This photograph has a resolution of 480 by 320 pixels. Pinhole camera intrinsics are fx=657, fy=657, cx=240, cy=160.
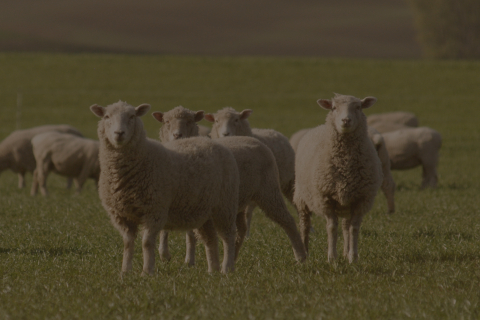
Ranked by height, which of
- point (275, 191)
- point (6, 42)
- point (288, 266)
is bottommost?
point (6, 42)

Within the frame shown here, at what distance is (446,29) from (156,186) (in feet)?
196

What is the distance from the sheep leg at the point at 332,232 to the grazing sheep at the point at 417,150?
26.4ft

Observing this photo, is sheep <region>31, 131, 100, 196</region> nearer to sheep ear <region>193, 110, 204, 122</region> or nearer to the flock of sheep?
the flock of sheep

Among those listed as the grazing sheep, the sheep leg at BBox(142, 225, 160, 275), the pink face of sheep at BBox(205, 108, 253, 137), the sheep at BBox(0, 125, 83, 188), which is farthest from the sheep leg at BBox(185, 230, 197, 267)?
the sheep at BBox(0, 125, 83, 188)

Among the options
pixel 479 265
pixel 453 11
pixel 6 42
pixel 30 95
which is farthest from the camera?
pixel 6 42

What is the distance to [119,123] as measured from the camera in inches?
221

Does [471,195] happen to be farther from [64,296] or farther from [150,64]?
[150,64]

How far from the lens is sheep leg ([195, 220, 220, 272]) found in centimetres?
612

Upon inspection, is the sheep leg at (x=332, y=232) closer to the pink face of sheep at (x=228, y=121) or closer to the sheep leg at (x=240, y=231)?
the sheep leg at (x=240, y=231)

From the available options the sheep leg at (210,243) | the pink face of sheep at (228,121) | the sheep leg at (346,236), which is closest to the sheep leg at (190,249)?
the sheep leg at (210,243)

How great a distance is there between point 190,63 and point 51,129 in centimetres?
2504

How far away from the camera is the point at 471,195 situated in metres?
12.0

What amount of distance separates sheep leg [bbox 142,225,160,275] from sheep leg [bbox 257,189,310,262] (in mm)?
1424

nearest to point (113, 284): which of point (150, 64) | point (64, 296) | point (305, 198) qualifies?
point (64, 296)
